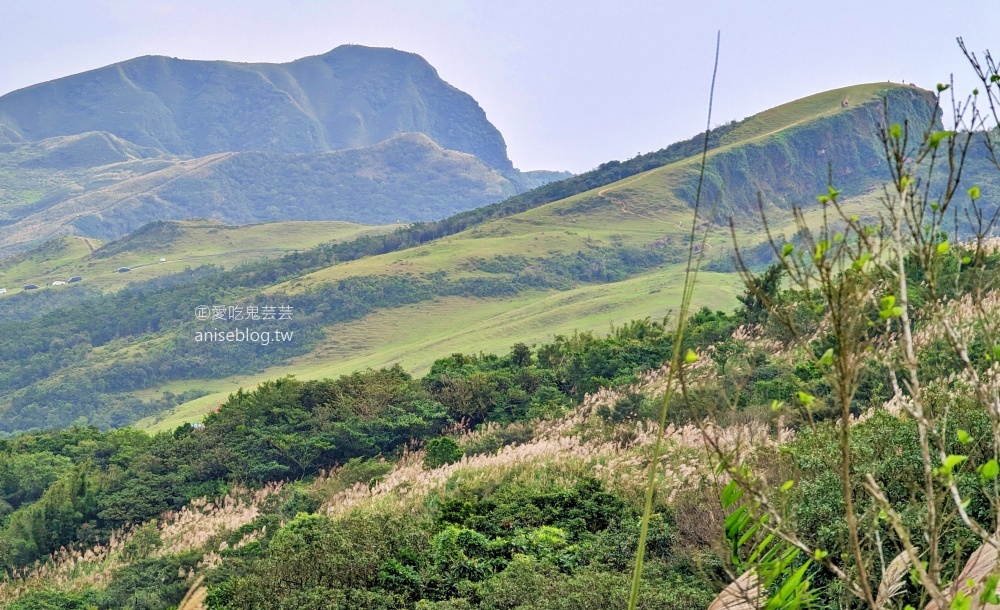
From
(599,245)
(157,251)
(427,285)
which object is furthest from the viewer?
(157,251)

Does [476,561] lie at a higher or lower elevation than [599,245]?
higher

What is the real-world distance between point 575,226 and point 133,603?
7413 cm

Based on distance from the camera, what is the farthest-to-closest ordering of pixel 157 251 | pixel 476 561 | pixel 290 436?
1. pixel 157 251
2. pixel 290 436
3. pixel 476 561

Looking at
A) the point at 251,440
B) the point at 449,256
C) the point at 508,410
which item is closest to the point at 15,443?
the point at 251,440

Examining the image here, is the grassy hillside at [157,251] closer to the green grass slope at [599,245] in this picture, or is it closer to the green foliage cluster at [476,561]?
the green grass slope at [599,245]

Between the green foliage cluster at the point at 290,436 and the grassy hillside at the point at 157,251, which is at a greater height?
the grassy hillside at the point at 157,251

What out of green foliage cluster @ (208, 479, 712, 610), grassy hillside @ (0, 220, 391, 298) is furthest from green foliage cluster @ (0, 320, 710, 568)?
grassy hillside @ (0, 220, 391, 298)

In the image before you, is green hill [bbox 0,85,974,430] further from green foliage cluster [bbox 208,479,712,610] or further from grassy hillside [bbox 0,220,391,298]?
green foliage cluster [bbox 208,479,712,610]

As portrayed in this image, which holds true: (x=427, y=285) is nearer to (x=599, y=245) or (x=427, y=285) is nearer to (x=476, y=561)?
(x=599, y=245)

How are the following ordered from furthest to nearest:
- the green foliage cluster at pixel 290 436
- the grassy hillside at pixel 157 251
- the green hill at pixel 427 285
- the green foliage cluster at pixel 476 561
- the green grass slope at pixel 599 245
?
the grassy hillside at pixel 157 251 < the green hill at pixel 427 285 < the green grass slope at pixel 599 245 < the green foliage cluster at pixel 290 436 < the green foliage cluster at pixel 476 561

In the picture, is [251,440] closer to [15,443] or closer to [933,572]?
[15,443]

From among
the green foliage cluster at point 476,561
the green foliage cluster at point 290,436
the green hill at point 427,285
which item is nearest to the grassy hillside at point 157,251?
the green hill at point 427,285

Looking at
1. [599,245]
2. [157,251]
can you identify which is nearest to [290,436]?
[599,245]

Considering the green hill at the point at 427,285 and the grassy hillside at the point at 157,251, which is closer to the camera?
Result: the green hill at the point at 427,285
